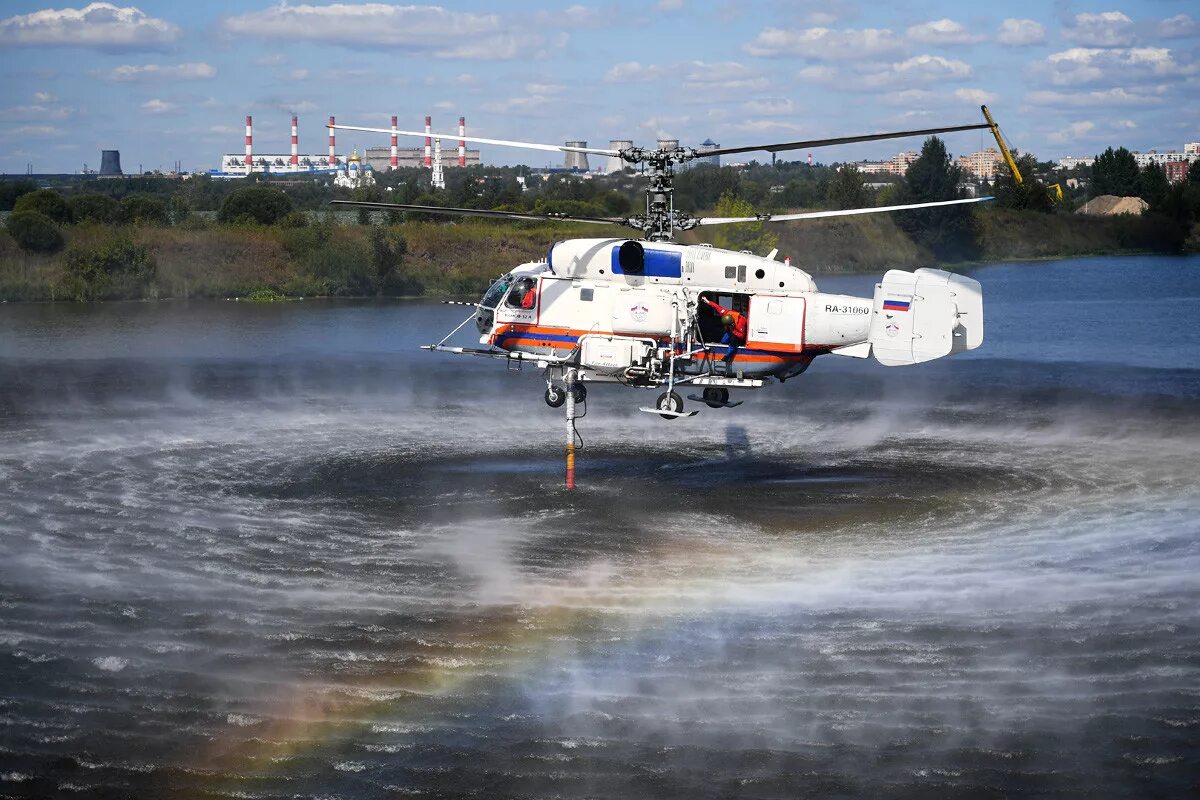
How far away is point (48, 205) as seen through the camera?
7588cm

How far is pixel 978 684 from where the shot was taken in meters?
15.6

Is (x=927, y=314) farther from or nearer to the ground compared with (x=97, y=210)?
nearer to the ground

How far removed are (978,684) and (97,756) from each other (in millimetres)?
9456

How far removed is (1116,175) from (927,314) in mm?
99650

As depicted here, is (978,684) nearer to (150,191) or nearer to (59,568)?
(59,568)

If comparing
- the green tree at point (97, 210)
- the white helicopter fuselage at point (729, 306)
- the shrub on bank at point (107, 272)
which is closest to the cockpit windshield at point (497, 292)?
the white helicopter fuselage at point (729, 306)

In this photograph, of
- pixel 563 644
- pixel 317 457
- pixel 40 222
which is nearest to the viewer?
pixel 563 644

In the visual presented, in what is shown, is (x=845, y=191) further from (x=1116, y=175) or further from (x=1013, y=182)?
(x=1013, y=182)

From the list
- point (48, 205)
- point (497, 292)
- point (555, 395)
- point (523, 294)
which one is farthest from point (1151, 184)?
point (523, 294)

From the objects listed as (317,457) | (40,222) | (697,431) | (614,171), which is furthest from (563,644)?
(40,222)

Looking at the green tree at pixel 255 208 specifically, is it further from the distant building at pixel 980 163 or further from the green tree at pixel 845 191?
the distant building at pixel 980 163

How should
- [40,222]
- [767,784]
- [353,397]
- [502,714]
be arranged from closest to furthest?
[767,784]
[502,714]
[353,397]
[40,222]

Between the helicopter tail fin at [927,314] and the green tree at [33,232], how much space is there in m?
54.7

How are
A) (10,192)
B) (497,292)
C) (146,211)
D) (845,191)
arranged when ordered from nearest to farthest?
(497,292) < (146,211) < (845,191) < (10,192)
